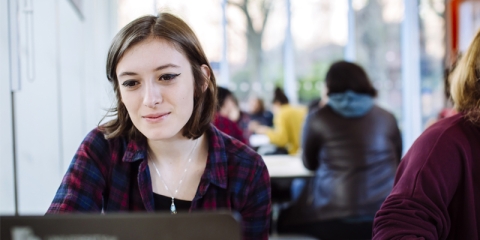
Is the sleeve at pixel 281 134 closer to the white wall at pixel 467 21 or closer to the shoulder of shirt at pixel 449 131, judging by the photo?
the white wall at pixel 467 21

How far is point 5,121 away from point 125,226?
1180 mm

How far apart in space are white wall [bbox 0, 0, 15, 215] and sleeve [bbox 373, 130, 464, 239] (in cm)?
113

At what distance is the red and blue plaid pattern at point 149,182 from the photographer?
129 centimetres

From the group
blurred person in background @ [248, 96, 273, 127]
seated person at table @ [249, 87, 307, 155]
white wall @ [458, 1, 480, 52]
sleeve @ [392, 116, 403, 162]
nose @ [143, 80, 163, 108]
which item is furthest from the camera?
blurred person in background @ [248, 96, 273, 127]

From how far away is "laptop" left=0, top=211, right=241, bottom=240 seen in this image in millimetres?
593

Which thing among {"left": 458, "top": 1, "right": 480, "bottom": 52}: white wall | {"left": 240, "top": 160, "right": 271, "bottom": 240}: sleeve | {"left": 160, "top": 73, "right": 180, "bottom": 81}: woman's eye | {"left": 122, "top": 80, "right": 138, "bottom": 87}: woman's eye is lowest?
{"left": 240, "top": 160, "right": 271, "bottom": 240}: sleeve

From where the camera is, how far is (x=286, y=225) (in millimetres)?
2938

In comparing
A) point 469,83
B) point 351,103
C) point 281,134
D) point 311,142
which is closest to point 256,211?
point 469,83

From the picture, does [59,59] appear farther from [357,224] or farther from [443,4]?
[443,4]

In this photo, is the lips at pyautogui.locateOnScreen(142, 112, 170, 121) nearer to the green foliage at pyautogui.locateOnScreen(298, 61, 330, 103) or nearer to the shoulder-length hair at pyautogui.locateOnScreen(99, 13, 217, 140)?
the shoulder-length hair at pyautogui.locateOnScreen(99, 13, 217, 140)

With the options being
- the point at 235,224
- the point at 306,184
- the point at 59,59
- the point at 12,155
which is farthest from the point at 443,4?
the point at 235,224

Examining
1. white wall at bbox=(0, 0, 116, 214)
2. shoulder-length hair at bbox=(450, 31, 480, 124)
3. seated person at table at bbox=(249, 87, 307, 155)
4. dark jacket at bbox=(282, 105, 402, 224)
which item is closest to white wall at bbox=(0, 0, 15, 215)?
white wall at bbox=(0, 0, 116, 214)

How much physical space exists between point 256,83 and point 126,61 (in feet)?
Result: 21.3

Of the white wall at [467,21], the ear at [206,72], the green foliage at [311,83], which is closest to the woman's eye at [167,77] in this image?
the ear at [206,72]
